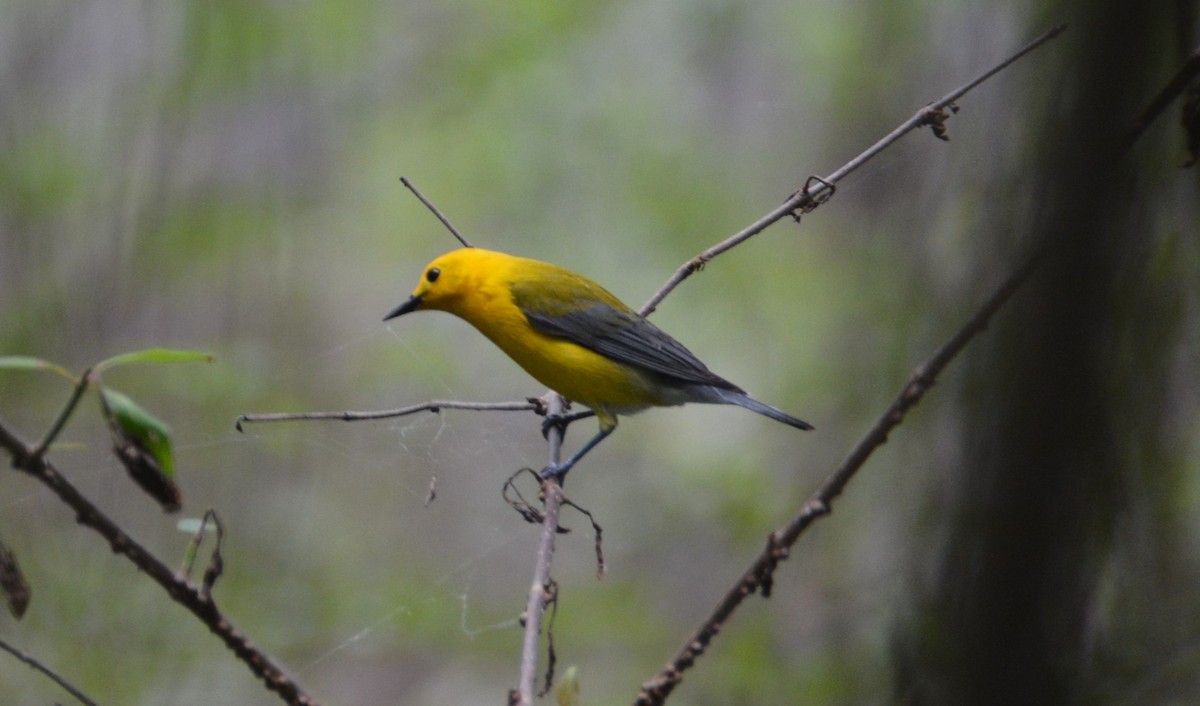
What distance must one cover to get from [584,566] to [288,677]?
218 inches

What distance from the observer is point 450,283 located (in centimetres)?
435

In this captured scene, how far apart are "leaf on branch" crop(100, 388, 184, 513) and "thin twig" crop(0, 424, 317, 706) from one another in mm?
162

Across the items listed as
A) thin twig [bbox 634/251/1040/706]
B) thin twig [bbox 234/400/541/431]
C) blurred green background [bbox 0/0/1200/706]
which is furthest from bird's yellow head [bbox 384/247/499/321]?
thin twig [bbox 634/251/1040/706]

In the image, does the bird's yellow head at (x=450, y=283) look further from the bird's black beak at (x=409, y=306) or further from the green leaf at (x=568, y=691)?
the green leaf at (x=568, y=691)

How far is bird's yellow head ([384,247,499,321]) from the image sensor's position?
433 cm

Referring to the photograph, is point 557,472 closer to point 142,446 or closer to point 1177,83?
point 142,446

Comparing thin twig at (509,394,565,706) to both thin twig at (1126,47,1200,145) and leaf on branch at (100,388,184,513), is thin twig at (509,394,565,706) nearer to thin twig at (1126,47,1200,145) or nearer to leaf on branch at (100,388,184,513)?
leaf on branch at (100,388,184,513)

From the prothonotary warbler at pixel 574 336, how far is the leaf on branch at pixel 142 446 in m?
2.57

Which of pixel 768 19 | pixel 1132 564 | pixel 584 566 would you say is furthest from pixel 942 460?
pixel 768 19

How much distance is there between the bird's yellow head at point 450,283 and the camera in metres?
4.33

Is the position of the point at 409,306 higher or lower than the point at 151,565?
higher

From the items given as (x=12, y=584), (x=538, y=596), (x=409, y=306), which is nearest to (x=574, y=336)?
(x=409, y=306)

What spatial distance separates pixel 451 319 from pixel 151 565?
5377 millimetres

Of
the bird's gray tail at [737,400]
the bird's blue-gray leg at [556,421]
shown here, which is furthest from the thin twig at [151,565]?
the bird's gray tail at [737,400]
